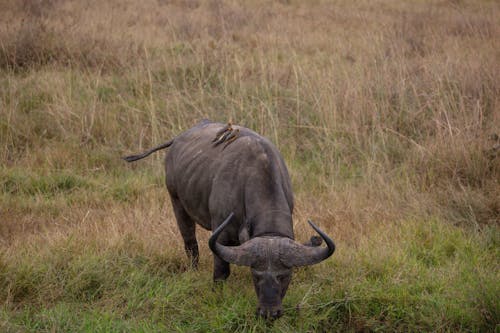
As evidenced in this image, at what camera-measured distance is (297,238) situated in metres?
5.09

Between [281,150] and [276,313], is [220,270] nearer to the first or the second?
[276,313]

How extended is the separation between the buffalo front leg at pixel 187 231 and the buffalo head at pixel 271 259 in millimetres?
1319

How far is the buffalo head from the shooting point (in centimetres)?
344

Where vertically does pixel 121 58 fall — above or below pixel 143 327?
above

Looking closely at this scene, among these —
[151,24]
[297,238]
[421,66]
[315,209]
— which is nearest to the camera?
[297,238]

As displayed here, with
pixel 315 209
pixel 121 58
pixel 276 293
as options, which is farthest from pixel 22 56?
pixel 276 293

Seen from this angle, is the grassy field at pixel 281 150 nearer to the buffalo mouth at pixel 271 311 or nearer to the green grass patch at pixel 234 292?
the green grass patch at pixel 234 292

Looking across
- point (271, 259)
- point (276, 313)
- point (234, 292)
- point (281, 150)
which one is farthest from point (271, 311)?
point (281, 150)

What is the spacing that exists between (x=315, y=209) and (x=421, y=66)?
3.71 meters

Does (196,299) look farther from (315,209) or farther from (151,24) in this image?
(151,24)

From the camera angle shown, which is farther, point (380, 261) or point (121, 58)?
point (121, 58)

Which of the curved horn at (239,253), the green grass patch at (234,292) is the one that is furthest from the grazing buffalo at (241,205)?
the green grass patch at (234,292)

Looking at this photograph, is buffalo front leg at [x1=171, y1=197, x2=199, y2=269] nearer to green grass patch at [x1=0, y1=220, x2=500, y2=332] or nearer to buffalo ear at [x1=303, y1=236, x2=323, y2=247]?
green grass patch at [x1=0, y1=220, x2=500, y2=332]

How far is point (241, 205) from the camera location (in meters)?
3.94
